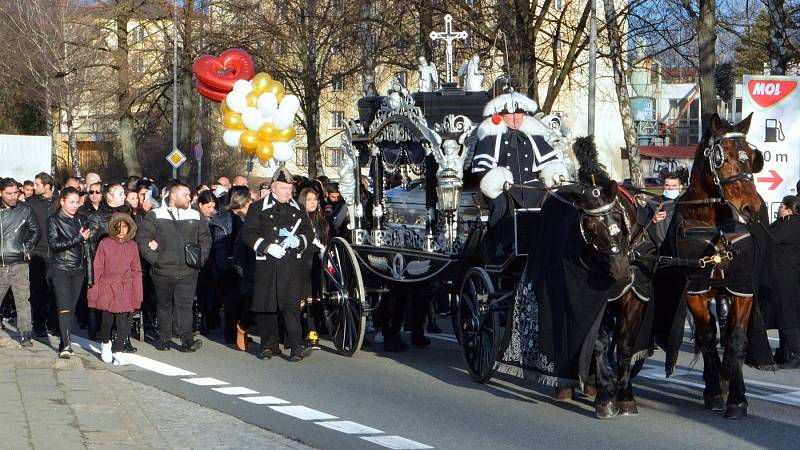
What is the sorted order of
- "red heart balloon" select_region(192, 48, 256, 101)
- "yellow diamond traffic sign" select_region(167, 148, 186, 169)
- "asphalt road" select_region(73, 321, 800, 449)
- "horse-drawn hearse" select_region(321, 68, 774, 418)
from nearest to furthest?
"asphalt road" select_region(73, 321, 800, 449), "horse-drawn hearse" select_region(321, 68, 774, 418), "red heart balloon" select_region(192, 48, 256, 101), "yellow diamond traffic sign" select_region(167, 148, 186, 169)

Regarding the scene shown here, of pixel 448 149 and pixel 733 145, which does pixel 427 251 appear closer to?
pixel 448 149

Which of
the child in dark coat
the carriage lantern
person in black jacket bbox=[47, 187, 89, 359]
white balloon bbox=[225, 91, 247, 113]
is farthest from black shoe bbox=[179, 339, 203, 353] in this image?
white balloon bbox=[225, 91, 247, 113]

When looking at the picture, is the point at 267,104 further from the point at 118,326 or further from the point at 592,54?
the point at 592,54

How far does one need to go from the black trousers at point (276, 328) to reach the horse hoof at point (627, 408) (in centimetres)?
453

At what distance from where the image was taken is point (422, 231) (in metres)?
12.8

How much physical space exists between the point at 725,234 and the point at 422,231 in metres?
4.20

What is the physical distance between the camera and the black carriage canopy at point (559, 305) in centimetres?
920

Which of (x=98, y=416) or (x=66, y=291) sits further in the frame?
(x=66, y=291)

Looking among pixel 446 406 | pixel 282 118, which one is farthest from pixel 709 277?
pixel 282 118

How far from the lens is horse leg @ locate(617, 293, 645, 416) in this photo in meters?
9.30

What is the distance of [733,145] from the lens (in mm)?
8945

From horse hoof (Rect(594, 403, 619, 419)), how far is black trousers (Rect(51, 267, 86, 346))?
233 inches

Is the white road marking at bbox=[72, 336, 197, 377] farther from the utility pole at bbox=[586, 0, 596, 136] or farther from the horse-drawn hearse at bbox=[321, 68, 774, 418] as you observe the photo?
the utility pole at bbox=[586, 0, 596, 136]

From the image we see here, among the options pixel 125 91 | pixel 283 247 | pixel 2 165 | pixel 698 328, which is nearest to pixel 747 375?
pixel 698 328
